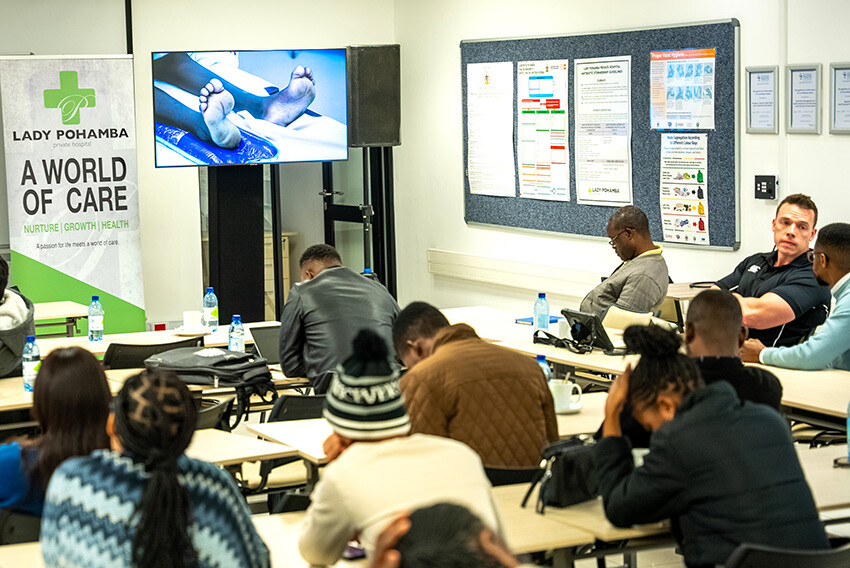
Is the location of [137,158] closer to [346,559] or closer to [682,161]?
[682,161]

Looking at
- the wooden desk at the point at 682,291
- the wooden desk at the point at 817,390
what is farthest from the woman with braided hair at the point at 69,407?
the wooden desk at the point at 682,291

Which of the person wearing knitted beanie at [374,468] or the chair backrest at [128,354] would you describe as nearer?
the person wearing knitted beanie at [374,468]

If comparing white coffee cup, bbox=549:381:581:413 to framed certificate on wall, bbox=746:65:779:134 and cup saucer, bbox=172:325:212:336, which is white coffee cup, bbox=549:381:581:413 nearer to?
cup saucer, bbox=172:325:212:336

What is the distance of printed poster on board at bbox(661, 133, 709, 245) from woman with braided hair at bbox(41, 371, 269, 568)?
5106 millimetres

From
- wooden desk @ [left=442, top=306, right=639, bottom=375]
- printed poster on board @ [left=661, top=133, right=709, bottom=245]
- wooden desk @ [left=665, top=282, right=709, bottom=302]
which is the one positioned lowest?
wooden desk @ [left=442, top=306, right=639, bottom=375]

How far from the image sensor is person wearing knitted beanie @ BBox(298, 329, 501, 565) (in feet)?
7.09

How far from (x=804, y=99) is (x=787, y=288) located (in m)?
1.44

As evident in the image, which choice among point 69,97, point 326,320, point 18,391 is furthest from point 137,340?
point 69,97

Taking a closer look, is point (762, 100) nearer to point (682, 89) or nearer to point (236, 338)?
point (682, 89)

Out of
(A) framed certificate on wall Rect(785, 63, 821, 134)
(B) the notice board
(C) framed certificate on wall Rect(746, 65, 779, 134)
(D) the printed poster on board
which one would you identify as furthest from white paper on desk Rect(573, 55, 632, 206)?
(A) framed certificate on wall Rect(785, 63, 821, 134)

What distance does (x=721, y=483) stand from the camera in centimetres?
255

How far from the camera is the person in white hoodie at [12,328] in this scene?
495 cm

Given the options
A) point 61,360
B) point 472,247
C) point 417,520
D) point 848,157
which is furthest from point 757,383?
point 472,247

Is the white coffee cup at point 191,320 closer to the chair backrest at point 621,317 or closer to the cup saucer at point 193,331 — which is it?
the cup saucer at point 193,331
